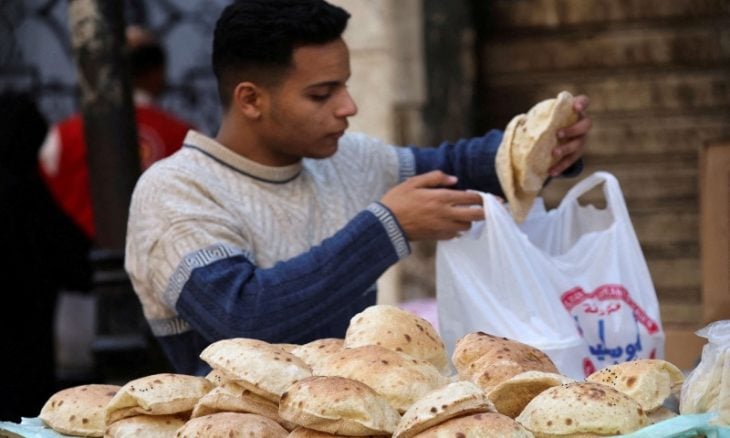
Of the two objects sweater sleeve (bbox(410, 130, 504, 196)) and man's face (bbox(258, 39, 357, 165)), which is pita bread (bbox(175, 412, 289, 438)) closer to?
man's face (bbox(258, 39, 357, 165))

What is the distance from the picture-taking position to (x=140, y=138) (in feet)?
23.2

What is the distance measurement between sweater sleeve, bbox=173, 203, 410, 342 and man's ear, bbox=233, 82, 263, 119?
41cm

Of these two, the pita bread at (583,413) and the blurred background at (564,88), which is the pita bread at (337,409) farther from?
the blurred background at (564,88)

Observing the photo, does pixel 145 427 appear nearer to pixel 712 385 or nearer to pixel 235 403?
pixel 235 403

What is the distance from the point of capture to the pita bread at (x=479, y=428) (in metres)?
2.40

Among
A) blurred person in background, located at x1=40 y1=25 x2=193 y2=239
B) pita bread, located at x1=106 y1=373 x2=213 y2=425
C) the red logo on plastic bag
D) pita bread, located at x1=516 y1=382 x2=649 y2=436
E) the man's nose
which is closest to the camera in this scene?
pita bread, located at x1=516 y1=382 x2=649 y2=436

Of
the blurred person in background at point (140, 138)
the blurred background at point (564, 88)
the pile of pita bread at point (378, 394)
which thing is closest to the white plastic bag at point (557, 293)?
the pile of pita bread at point (378, 394)

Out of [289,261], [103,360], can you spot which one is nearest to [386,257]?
[289,261]

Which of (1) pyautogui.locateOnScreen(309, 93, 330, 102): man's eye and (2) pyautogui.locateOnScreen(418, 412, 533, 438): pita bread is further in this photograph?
(1) pyautogui.locateOnScreen(309, 93, 330, 102): man's eye

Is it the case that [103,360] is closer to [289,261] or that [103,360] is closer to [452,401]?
[289,261]

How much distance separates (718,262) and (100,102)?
2745mm

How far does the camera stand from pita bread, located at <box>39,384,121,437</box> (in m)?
2.90

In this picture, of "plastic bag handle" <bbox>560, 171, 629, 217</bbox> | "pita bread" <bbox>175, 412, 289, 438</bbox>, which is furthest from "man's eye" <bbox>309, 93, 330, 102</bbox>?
"pita bread" <bbox>175, 412, 289, 438</bbox>

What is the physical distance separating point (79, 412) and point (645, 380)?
1.05m
